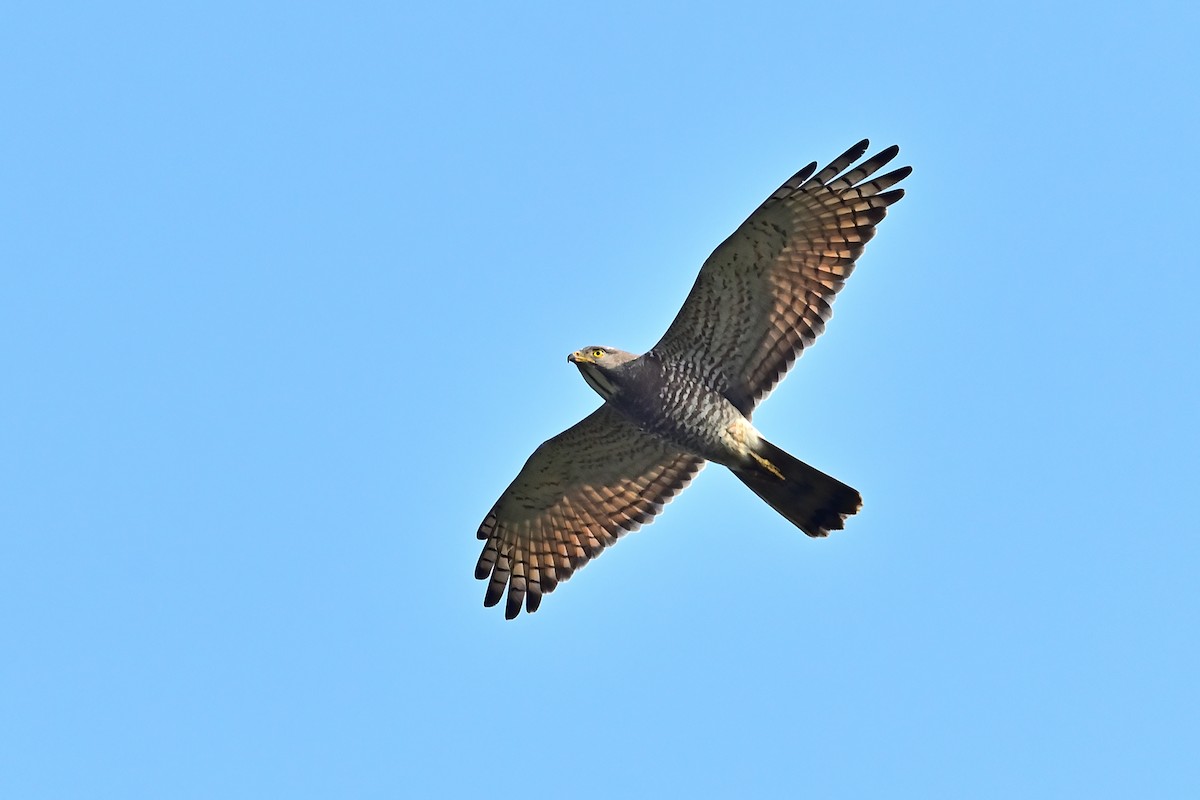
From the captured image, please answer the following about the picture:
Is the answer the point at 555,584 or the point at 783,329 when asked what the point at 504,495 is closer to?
the point at 555,584

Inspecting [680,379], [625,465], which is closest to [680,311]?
[680,379]

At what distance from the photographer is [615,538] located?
50.6ft

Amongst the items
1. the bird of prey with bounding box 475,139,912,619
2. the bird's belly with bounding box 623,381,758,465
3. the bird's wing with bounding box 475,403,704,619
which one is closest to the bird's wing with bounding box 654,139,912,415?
the bird of prey with bounding box 475,139,912,619

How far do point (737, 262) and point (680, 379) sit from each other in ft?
3.66

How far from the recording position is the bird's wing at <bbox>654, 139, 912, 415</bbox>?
13.7 metres

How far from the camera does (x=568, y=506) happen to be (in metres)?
15.5

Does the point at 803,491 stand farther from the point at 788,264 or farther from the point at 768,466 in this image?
the point at 788,264

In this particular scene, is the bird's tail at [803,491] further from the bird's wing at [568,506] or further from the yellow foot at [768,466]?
the bird's wing at [568,506]

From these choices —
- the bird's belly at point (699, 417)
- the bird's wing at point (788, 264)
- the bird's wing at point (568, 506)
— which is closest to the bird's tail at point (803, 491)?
the bird's belly at point (699, 417)

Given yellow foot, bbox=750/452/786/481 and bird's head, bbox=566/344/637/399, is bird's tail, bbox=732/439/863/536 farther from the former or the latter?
bird's head, bbox=566/344/637/399

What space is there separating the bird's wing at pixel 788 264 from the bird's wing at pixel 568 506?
150 cm

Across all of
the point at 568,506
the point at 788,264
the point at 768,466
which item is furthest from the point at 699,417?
the point at 568,506

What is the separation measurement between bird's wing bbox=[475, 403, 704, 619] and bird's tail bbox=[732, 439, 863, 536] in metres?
1.19

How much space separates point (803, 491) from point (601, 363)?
6.69 ft
